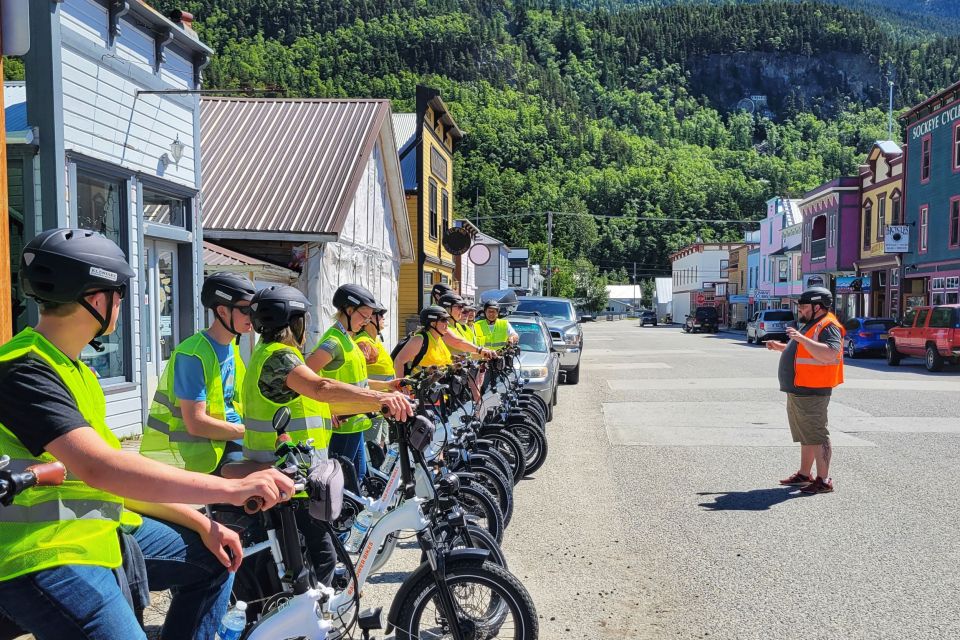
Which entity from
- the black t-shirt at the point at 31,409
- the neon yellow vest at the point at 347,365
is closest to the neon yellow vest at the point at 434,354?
the neon yellow vest at the point at 347,365

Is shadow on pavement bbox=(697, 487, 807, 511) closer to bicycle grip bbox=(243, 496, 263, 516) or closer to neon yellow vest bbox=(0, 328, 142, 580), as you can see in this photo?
bicycle grip bbox=(243, 496, 263, 516)

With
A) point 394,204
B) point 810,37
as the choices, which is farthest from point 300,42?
point 810,37

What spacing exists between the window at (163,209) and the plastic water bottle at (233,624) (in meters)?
8.56

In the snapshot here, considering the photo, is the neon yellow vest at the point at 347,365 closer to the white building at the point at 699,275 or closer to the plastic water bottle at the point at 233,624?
the plastic water bottle at the point at 233,624

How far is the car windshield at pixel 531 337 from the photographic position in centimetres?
1377

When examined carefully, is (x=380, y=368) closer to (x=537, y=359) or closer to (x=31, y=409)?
(x=31, y=409)

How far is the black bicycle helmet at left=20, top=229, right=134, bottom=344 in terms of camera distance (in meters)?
2.28

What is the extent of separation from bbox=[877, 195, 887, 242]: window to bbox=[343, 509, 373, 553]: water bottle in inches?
1669

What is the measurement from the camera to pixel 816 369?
770 centimetres

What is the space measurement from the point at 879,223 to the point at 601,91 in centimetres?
12776

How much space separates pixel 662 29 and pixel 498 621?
8105 inches

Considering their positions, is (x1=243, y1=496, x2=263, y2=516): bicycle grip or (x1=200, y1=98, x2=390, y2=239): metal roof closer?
(x1=243, y1=496, x2=263, y2=516): bicycle grip

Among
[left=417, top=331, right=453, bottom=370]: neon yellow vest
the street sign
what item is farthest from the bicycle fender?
the street sign

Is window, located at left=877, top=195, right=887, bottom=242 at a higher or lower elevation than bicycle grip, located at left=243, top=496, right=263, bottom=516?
higher
